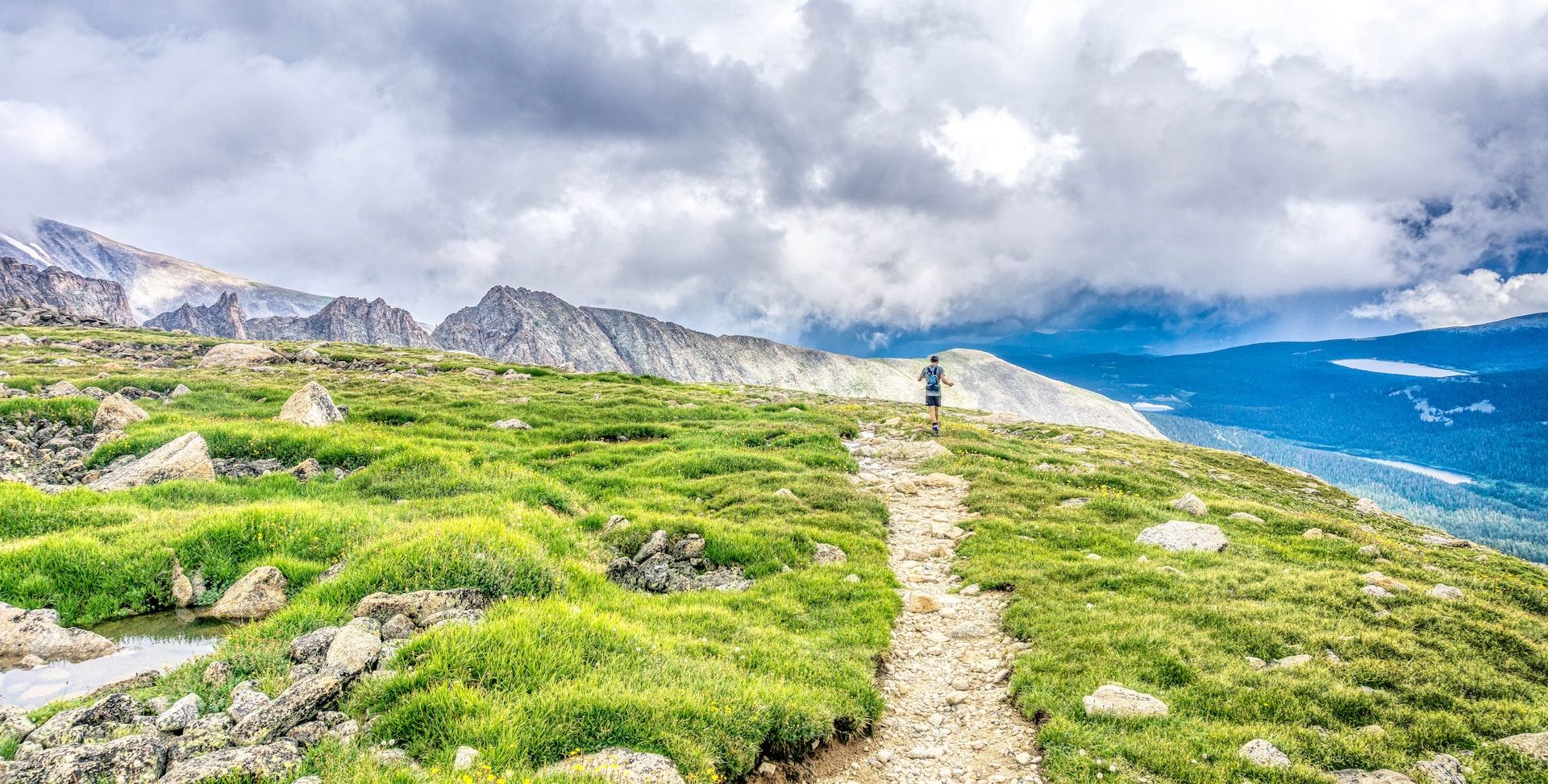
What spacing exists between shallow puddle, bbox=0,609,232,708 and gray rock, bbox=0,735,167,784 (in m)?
2.59

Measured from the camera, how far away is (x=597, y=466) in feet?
71.4

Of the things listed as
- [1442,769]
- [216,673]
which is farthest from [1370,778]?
[216,673]

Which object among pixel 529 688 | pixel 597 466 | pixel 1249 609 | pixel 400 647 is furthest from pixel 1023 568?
pixel 597 466

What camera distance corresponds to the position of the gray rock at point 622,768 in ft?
19.7

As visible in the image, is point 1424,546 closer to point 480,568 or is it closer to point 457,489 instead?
point 480,568

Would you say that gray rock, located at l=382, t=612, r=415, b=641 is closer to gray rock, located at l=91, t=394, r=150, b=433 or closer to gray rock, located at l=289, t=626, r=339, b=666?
gray rock, located at l=289, t=626, r=339, b=666

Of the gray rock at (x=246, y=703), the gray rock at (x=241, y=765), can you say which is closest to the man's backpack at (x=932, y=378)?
the gray rock at (x=246, y=703)

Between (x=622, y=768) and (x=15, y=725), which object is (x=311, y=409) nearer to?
(x=15, y=725)

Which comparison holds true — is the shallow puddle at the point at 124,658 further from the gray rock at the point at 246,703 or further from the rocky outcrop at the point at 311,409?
the rocky outcrop at the point at 311,409

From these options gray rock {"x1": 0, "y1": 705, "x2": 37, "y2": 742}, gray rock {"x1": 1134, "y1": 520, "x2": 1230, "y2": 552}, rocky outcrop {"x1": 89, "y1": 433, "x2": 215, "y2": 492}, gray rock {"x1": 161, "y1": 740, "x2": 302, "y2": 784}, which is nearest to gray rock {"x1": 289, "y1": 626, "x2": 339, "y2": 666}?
gray rock {"x1": 161, "y1": 740, "x2": 302, "y2": 784}

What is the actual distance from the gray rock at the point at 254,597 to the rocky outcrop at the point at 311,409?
491 inches

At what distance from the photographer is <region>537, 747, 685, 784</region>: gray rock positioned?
6008 mm

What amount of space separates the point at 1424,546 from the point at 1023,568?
1974cm

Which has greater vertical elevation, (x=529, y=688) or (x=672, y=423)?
(x=672, y=423)
